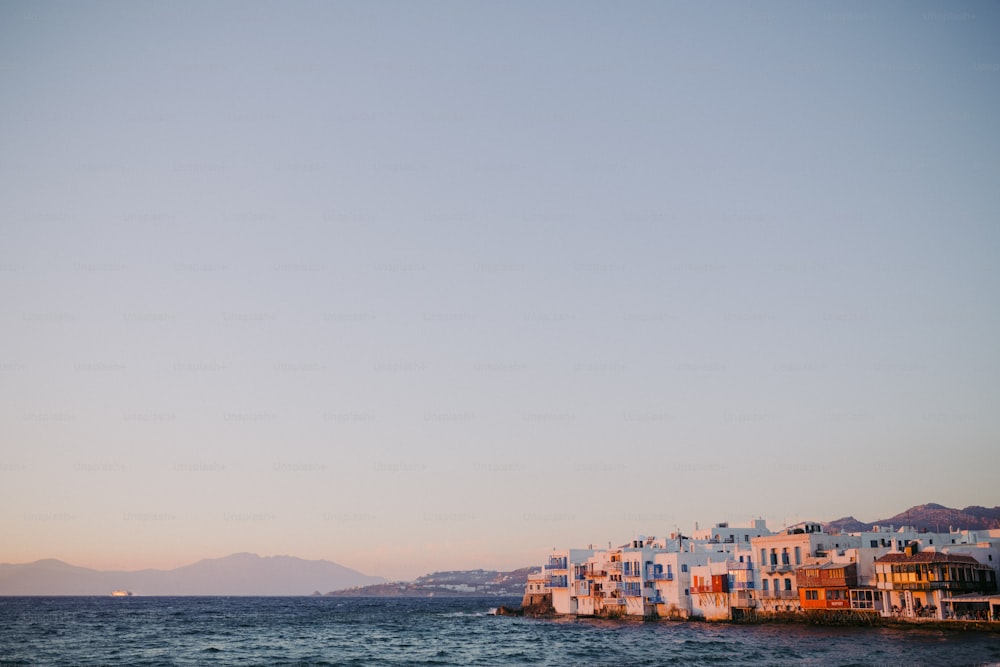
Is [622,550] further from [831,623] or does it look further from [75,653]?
[75,653]

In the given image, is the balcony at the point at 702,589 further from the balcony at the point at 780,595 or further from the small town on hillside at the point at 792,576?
the balcony at the point at 780,595

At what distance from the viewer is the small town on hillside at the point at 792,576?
75.3 metres

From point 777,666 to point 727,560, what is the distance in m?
38.1

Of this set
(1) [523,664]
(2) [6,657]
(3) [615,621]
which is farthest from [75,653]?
(3) [615,621]

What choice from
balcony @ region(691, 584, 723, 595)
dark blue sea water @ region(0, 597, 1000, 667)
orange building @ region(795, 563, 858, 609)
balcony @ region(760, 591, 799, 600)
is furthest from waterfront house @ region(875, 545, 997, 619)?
balcony @ region(691, 584, 723, 595)

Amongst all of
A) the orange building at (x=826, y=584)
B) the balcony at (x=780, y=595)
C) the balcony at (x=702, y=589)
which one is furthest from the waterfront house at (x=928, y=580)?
the balcony at (x=702, y=589)

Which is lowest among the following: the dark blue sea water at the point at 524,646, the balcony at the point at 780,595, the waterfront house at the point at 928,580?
the dark blue sea water at the point at 524,646

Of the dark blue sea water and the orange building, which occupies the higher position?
the orange building

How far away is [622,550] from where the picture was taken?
10744 cm

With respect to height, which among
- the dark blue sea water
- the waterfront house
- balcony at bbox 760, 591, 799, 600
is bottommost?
the dark blue sea water

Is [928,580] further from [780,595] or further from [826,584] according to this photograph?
[780,595]

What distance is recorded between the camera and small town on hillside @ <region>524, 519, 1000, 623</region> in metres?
75.3

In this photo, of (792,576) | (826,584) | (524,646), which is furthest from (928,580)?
(524,646)

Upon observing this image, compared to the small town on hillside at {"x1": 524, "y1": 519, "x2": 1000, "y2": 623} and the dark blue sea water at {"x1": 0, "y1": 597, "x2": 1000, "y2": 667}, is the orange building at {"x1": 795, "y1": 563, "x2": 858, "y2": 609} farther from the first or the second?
the dark blue sea water at {"x1": 0, "y1": 597, "x2": 1000, "y2": 667}
